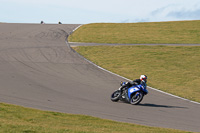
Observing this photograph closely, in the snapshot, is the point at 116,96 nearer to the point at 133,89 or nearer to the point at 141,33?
the point at 133,89

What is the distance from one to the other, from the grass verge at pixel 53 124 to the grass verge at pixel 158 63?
10.1 metres

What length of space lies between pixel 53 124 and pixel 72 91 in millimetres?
8626

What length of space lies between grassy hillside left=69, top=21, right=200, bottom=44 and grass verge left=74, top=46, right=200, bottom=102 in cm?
457

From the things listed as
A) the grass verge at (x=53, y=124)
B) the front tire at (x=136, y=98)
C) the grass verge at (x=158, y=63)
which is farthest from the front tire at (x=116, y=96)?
the grass verge at (x=158, y=63)

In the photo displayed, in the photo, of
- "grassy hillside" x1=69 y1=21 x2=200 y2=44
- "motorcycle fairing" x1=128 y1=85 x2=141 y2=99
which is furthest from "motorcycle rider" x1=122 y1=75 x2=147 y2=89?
"grassy hillside" x1=69 y1=21 x2=200 y2=44

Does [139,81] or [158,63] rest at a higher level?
[158,63]

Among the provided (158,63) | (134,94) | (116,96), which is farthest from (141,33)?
(134,94)

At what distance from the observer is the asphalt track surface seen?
13961 millimetres

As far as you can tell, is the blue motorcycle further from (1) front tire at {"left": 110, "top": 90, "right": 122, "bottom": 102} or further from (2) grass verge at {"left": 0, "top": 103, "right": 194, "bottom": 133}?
(2) grass verge at {"left": 0, "top": 103, "right": 194, "bottom": 133}

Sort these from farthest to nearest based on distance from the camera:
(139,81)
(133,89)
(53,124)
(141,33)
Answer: (141,33) < (139,81) < (133,89) < (53,124)

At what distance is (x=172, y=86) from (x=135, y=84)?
7166 millimetres

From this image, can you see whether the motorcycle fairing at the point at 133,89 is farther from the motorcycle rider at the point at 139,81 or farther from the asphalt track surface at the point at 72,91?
the asphalt track surface at the point at 72,91

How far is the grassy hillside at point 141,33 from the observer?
142ft

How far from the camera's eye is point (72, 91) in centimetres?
1867
